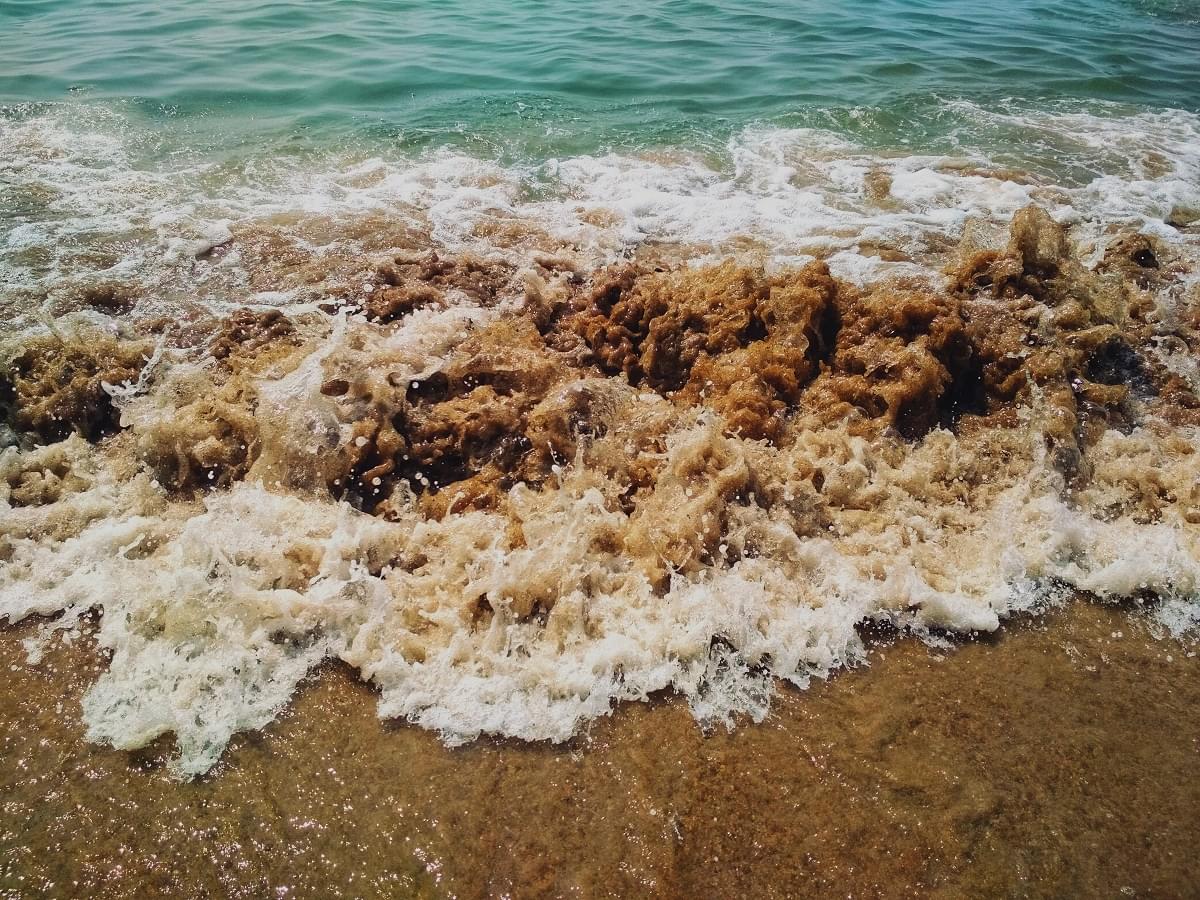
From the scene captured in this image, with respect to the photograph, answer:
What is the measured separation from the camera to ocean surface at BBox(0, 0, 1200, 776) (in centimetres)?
364

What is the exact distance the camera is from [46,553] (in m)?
4.09

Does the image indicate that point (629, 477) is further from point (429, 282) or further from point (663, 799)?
point (429, 282)

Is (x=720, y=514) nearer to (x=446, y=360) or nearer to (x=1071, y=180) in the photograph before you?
(x=446, y=360)

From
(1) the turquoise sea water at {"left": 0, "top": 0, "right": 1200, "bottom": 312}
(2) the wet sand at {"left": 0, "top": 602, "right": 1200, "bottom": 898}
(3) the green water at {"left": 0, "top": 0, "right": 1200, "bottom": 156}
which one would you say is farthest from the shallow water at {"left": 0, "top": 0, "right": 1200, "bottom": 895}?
(3) the green water at {"left": 0, "top": 0, "right": 1200, "bottom": 156}

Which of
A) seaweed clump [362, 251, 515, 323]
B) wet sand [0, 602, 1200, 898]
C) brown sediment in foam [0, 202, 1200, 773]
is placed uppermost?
seaweed clump [362, 251, 515, 323]

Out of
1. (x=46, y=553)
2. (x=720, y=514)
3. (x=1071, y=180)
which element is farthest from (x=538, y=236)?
(x=1071, y=180)

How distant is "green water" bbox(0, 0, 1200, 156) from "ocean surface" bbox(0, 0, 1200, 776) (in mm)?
483

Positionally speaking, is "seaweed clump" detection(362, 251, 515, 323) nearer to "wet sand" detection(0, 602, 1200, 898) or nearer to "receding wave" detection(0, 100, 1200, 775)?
"receding wave" detection(0, 100, 1200, 775)

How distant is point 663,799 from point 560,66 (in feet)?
44.5

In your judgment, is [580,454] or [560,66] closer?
Answer: [580,454]

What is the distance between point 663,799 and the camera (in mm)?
2980

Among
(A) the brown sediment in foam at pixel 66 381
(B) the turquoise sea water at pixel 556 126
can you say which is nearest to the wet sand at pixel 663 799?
(A) the brown sediment in foam at pixel 66 381

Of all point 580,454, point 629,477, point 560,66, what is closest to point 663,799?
point 629,477

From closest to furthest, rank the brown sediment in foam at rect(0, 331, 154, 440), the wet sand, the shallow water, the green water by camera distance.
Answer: the wet sand < the shallow water < the brown sediment in foam at rect(0, 331, 154, 440) < the green water
